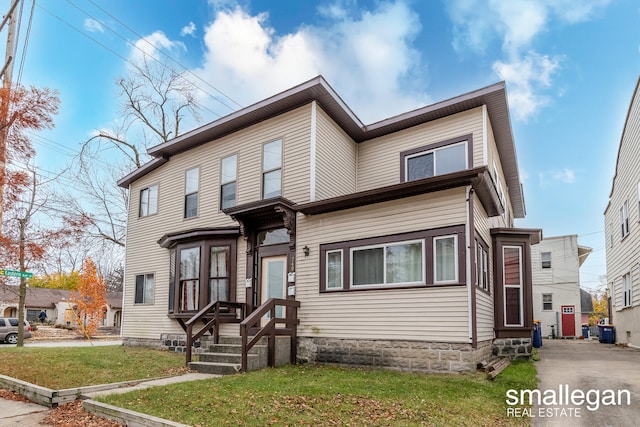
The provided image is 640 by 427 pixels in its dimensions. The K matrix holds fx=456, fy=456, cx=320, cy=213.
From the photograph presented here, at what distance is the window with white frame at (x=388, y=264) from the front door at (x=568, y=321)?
959 inches

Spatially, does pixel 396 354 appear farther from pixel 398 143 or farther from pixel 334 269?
pixel 398 143

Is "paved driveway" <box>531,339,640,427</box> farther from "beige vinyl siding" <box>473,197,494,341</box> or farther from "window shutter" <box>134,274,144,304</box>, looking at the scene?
"window shutter" <box>134,274,144,304</box>

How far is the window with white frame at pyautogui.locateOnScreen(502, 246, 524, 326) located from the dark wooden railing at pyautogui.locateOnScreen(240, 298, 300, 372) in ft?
18.7

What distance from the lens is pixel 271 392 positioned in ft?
22.7

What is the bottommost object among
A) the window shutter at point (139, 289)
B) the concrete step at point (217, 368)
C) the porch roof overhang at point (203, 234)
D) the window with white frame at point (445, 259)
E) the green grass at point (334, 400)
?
the concrete step at point (217, 368)

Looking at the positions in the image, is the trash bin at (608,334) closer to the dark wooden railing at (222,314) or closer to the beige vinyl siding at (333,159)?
the beige vinyl siding at (333,159)

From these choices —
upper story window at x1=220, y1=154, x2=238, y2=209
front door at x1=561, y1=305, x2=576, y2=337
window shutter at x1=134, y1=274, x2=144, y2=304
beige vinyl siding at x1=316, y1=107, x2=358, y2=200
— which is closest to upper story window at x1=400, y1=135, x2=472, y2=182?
beige vinyl siding at x1=316, y1=107, x2=358, y2=200

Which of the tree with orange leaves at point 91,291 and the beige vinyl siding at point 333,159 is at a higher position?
the beige vinyl siding at point 333,159

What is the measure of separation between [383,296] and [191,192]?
7848 mm

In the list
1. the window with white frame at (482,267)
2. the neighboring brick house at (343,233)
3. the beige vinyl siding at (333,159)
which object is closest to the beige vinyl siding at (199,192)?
the neighboring brick house at (343,233)

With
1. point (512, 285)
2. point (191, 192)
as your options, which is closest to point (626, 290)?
point (512, 285)

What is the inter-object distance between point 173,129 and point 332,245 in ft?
66.4

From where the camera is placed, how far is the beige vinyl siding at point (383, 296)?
29.4 feet

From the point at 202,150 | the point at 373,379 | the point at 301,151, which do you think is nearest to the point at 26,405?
the point at 373,379
